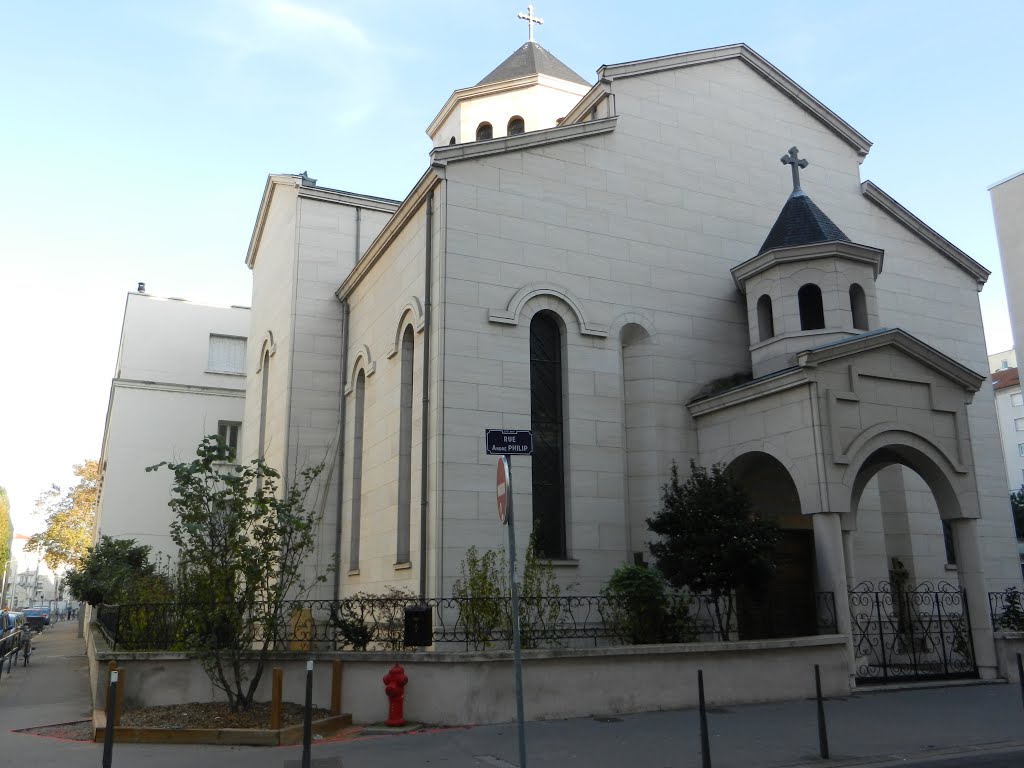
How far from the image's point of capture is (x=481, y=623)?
47.1ft

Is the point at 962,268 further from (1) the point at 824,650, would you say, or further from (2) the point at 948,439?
(1) the point at 824,650

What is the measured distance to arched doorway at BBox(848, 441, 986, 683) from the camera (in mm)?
15727

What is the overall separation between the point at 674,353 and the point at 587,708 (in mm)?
8544

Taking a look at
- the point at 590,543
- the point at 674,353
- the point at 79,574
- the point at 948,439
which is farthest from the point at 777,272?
the point at 79,574

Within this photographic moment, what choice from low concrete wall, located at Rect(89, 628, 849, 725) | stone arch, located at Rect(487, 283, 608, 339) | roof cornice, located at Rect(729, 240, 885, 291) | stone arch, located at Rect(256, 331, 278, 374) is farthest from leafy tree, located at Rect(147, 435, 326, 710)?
stone arch, located at Rect(256, 331, 278, 374)

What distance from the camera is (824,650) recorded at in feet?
46.5

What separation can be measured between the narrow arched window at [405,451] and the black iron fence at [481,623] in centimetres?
158

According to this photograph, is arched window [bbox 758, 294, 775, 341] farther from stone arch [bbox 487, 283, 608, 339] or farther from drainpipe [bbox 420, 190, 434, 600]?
drainpipe [bbox 420, 190, 434, 600]

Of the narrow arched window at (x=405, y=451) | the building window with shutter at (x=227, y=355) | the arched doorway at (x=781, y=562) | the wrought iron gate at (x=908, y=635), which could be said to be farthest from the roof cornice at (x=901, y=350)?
the building window with shutter at (x=227, y=355)

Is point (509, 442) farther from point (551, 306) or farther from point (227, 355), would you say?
point (227, 355)

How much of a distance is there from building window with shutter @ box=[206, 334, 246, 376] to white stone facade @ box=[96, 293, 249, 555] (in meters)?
0.05

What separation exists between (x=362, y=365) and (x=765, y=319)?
9861mm

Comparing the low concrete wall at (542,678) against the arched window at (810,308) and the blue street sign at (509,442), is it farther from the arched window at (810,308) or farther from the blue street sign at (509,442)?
the arched window at (810,308)

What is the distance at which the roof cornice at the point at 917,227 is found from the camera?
22656 millimetres
